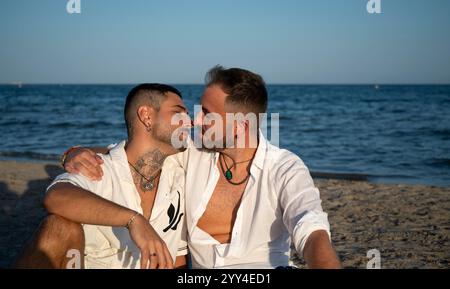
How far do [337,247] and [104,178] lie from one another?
356cm

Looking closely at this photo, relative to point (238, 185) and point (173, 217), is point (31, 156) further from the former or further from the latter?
point (238, 185)

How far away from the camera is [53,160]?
13.9 metres

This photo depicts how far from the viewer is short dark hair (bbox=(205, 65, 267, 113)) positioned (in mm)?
3832

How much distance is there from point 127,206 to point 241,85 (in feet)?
4.20

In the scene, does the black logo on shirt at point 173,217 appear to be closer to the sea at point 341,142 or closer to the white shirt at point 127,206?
the white shirt at point 127,206

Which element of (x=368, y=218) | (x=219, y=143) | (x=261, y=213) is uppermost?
(x=219, y=143)

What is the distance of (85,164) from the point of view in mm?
3578

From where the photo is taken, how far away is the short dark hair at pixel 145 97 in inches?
160

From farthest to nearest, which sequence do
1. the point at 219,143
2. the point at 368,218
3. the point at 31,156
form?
the point at 31,156
the point at 368,218
the point at 219,143

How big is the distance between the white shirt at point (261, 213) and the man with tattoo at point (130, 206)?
0.69 feet

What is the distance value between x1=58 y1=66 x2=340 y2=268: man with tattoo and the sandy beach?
2.39 m
